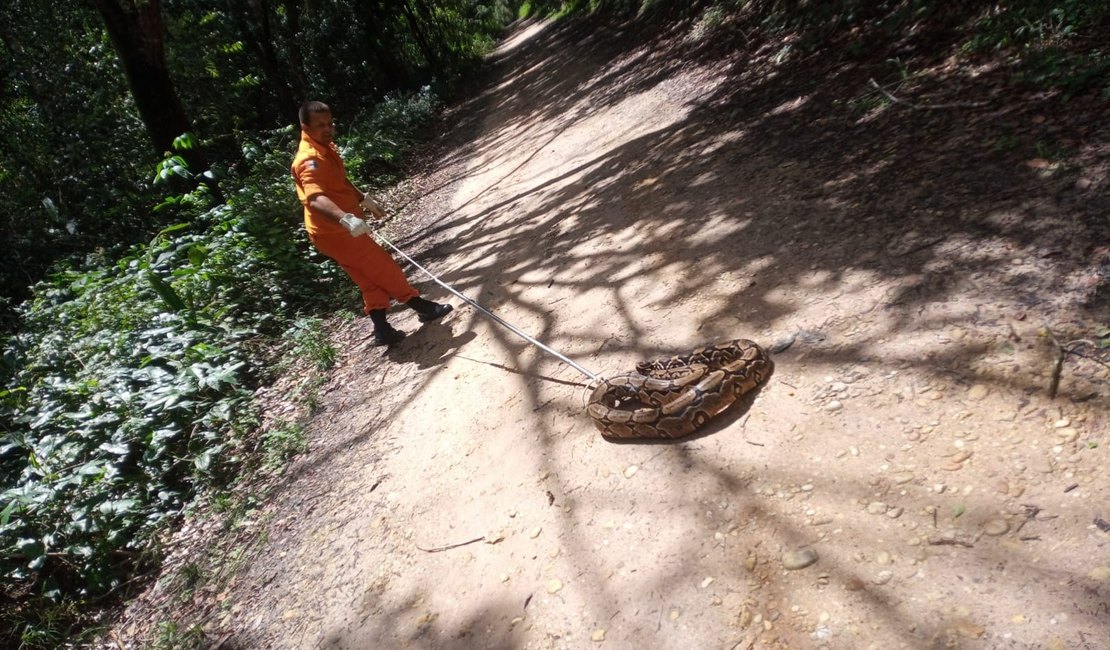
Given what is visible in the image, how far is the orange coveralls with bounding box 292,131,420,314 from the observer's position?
6074 mm

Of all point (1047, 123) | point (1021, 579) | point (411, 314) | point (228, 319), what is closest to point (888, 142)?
point (1047, 123)

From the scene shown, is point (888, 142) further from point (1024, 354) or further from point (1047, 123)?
point (1024, 354)

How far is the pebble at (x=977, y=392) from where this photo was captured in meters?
3.12

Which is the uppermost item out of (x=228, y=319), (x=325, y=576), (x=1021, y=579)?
(x=228, y=319)

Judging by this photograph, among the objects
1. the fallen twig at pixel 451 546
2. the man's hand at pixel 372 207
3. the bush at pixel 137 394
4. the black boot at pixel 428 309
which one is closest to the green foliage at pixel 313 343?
the bush at pixel 137 394

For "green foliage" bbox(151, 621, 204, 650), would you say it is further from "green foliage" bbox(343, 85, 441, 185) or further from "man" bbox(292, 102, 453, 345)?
"green foliage" bbox(343, 85, 441, 185)

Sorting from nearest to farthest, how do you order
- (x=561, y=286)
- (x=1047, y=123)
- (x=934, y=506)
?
(x=934, y=506) → (x=1047, y=123) → (x=561, y=286)

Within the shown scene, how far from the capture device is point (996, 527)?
2.59m

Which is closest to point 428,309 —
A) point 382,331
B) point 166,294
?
point 382,331

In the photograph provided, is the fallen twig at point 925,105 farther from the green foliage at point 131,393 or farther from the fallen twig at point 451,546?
the green foliage at point 131,393

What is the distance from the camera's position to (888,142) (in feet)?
18.3

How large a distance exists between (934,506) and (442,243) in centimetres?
817

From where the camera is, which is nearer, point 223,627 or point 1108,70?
point 223,627

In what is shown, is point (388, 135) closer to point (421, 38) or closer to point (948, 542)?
point (421, 38)
